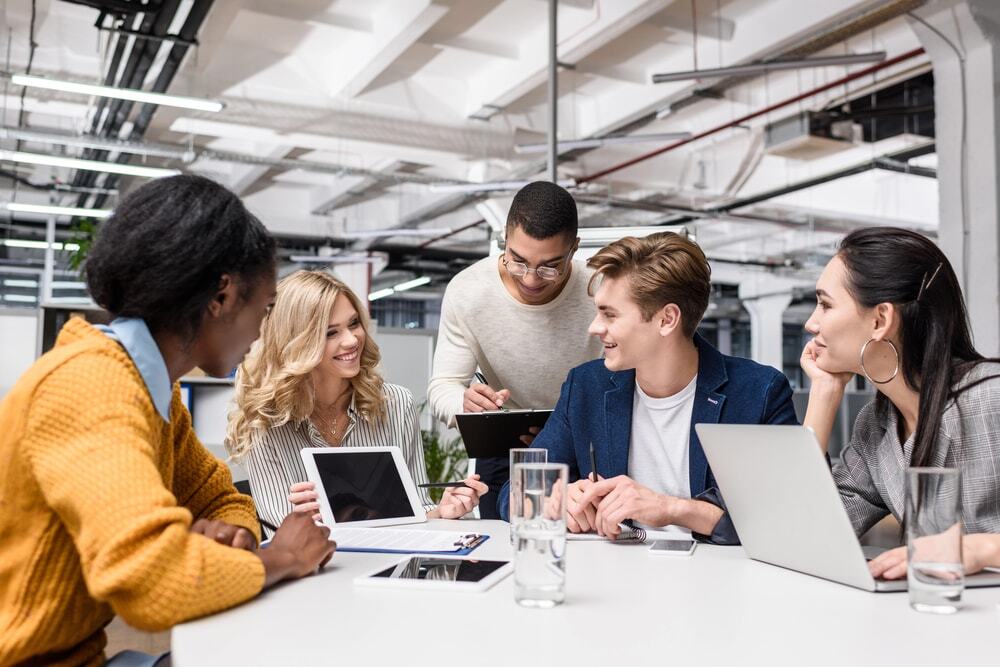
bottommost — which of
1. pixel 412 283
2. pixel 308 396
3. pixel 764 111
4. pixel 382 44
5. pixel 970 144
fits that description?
pixel 308 396

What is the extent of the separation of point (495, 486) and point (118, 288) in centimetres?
159

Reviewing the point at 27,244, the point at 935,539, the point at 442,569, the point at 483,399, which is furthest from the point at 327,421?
the point at 27,244

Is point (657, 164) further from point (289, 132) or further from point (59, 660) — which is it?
point (59, 660)

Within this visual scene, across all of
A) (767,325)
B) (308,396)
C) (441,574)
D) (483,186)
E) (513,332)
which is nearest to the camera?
(441,574)

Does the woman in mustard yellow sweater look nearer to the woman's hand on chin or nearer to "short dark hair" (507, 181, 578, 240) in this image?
the woman's hand on chin

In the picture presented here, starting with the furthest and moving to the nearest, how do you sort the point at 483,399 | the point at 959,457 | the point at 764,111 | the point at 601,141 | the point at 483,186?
the point at 483,186 < the point at 764,111 < the point at 601,141 < the point at 483,399 < the point at 959,457

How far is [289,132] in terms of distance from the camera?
884cm

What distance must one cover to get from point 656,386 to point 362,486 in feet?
2.24

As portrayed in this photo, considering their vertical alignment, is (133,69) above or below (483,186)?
above

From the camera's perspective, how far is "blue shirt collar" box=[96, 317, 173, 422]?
1.19m

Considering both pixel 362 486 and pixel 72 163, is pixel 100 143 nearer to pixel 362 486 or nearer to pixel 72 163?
pixel 72 163

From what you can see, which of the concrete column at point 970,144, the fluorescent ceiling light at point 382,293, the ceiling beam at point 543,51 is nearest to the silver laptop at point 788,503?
the concrete column at point 970,144

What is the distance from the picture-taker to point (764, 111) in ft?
26.9

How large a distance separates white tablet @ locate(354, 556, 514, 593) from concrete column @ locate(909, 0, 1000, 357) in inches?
150
